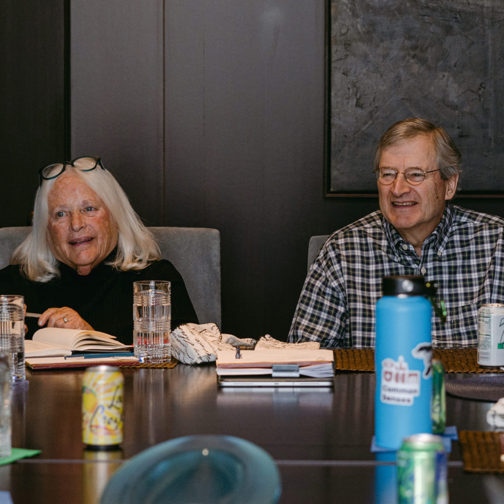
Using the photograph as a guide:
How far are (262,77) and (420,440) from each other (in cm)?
238

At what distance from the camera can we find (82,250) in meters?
2.57

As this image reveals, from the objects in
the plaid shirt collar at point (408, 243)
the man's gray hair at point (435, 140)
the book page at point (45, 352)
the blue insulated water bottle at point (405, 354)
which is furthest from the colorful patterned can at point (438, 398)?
the man's gray hair at point (435, 140)

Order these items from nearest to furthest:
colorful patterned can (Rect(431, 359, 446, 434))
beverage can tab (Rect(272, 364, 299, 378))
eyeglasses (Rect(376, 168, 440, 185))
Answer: colorful patterned can (Rect(431, 359, 446, 434)) < beverage can tab (Rect(272, 364, 299, 378)) < eyeglasses (Rect(376, 168, 440, 185))

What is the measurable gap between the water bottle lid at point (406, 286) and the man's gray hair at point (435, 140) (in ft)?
5.11

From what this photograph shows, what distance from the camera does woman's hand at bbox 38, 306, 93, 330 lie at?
7.16 feet

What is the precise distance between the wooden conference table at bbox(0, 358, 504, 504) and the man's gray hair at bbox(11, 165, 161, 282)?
92 centimetres

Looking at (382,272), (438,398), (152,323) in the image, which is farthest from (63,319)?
(438,398)

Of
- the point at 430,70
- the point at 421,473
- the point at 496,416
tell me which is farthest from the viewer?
the point at 430,70

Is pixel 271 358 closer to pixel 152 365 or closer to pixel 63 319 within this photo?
pixel 152 365

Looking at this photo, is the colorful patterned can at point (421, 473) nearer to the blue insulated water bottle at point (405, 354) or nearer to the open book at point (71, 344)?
the blue insulated water bottle at point (405, 354)

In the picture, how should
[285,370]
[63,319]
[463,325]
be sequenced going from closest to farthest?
[285,370], [63,319], [463,325]

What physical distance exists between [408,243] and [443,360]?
80 cm

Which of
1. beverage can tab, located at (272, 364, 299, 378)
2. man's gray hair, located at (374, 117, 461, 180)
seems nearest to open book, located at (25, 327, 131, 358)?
beverage can tab, located at (272, 364, 299, 378)

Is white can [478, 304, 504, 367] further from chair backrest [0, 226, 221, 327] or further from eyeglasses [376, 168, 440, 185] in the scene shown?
chair backrest [0, 226, 221, 327]
